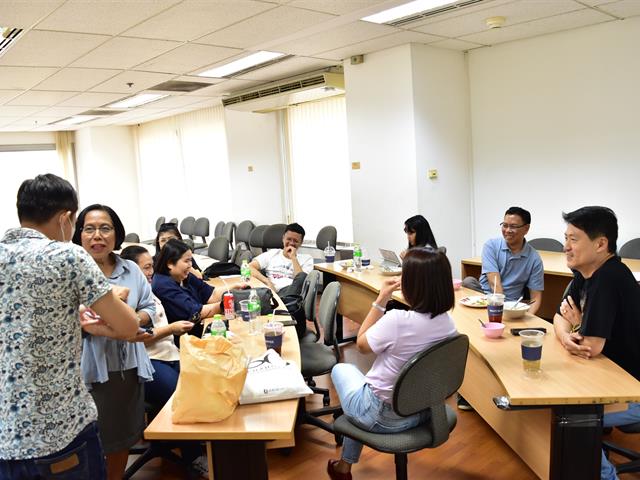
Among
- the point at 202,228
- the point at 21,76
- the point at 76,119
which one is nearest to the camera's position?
the point at 21,76

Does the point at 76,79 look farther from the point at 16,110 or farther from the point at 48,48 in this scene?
the point at 16,110

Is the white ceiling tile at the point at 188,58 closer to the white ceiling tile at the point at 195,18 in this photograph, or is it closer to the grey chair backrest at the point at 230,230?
the white ceiling tile at the point at 195,18

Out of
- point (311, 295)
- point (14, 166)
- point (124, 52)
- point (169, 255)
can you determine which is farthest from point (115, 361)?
point (14, 166)

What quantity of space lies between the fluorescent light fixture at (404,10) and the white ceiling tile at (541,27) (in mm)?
978

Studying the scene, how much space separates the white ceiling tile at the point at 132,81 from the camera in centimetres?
559

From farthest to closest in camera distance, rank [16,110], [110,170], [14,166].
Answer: [110,170], [14,166], [16,110]

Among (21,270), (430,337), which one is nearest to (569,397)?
(430,337)

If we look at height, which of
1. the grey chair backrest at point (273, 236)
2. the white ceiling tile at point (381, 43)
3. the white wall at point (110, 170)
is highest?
the white ceiling tile at point (381, 43)

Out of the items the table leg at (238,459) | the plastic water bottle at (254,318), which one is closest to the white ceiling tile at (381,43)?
the plastic water bottle at (254,318)

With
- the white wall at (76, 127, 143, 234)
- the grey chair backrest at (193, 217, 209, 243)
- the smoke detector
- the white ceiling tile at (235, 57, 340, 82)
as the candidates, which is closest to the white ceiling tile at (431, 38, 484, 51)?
the smoke detector

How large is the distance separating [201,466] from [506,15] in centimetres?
400

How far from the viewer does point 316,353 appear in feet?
11.0

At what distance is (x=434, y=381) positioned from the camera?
2.15 meters

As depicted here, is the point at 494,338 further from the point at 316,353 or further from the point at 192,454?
the point at 192,454
